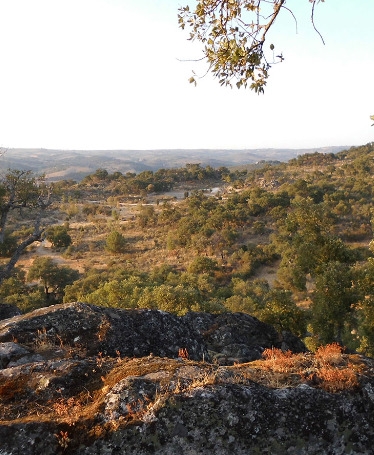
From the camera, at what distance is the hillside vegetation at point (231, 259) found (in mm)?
15188

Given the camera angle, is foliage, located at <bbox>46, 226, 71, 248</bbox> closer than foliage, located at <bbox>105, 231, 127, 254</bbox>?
No

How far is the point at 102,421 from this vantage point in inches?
161

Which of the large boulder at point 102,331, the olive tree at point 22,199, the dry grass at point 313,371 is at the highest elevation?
the olive tree at point 22,199

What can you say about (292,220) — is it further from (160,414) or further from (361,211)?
(361,211)

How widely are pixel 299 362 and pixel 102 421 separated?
3.16m

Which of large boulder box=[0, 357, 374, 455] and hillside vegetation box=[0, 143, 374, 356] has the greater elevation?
large boulder box=[0, 357, 374, 455]

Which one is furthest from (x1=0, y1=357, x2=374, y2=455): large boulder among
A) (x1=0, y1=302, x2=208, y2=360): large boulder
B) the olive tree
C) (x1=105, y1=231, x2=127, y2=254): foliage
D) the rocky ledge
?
(x1=105, y1=231, x2=127, y2=254): foliage

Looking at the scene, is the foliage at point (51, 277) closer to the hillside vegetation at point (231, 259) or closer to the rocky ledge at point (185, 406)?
the hillside vegetation at point (231, 259)

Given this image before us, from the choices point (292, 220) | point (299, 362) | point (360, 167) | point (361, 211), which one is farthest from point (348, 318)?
point (360, 167)

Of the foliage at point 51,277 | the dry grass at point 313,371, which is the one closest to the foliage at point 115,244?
the foliage at point 51,277

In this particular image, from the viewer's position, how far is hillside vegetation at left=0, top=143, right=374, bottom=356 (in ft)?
49.8

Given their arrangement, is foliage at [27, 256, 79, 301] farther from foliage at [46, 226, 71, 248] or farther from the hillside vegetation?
foliage at [46, 226, 71, 248]

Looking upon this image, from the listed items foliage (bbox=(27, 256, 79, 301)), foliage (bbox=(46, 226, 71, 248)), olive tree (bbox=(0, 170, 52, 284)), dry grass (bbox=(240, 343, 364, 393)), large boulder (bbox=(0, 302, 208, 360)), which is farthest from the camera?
foliage (bbox=(46, 226, 71, 248))

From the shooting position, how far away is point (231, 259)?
34562mm
